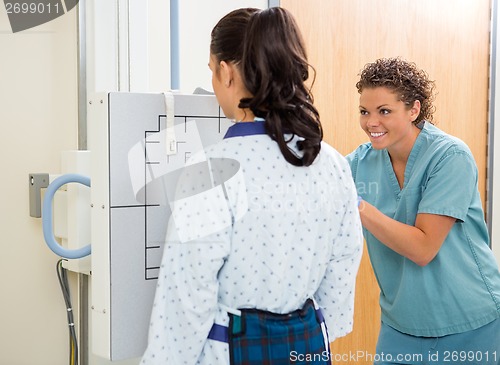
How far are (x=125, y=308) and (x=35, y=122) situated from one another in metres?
0.70

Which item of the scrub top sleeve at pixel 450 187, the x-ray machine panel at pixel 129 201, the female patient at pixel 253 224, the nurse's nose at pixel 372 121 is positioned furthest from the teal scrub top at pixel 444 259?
the x-ray machine panel at pixel 129 201

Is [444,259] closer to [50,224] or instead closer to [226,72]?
[226,72]

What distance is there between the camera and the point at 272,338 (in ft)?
3.85

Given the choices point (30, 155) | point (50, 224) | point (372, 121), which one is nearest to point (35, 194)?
point (30, 155)

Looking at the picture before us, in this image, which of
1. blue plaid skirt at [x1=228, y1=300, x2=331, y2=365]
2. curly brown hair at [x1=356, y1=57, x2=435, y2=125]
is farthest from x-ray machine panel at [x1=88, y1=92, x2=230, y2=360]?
curly brown hair at [x1=356, y1=57, x2=435, y2=125]

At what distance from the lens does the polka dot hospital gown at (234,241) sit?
3.65 ft

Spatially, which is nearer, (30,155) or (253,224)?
(253,224)

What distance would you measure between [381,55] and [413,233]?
1.01 metres

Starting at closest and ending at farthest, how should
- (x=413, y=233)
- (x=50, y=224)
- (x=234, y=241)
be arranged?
(x=234, y=241) < (x=50, y=224) < (x=413, y=233)

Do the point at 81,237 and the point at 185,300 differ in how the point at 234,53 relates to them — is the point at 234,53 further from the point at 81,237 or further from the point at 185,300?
the point at 81,237

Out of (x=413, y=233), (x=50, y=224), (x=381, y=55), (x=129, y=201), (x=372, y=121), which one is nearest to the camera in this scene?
(x=129, y=201)

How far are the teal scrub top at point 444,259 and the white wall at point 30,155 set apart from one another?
932mm

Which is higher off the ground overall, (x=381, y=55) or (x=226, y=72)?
(x=381, y=55)

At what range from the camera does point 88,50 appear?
1769 millimetres
